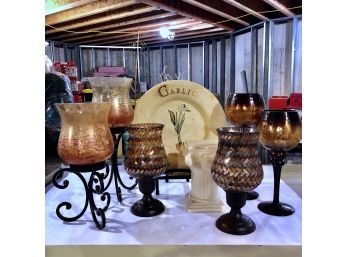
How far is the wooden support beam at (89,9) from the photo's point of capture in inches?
138

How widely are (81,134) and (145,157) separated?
0.21 metres

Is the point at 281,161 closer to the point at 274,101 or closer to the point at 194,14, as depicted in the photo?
the point at 274,101

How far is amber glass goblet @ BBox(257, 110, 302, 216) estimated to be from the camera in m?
0.91

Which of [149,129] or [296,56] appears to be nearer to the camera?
[149,129]

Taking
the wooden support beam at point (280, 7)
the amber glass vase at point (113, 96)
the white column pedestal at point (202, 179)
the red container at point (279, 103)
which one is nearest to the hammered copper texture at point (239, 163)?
the white column pedestal at point (202, 179)

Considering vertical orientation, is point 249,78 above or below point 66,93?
above

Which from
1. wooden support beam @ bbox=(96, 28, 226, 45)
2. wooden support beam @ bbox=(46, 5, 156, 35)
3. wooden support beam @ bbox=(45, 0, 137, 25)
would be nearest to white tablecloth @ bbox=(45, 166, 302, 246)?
wooden support beam @ bbox=(45, 0, 137, 25)

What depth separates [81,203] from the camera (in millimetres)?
1054

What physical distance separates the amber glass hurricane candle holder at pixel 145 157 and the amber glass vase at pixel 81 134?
4.8 inches

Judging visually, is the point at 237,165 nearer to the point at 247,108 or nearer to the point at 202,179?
the point at 202,179

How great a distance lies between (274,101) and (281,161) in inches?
105

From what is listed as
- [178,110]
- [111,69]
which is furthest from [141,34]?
[178,110]

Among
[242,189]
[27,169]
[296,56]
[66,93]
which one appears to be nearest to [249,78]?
[296,56]

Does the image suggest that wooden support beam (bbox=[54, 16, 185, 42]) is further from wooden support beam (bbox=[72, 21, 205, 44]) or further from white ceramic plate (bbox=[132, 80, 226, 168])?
white ceramic plate (bbox=[132, 80, 226, 168])
